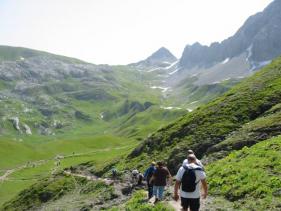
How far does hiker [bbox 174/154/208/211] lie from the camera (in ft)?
65.2

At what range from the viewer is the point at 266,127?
54.8m

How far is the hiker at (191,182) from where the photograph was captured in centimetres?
1986

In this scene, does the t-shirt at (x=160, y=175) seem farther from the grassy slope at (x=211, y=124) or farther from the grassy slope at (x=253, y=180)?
the grassy slope at (x=211, y=124)

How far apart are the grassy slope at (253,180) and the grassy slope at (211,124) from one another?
25419 mm

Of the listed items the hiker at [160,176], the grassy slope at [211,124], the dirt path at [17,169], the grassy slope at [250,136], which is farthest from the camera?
the dirt path at [17,169]

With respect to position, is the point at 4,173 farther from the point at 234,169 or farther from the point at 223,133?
the point at 234,169

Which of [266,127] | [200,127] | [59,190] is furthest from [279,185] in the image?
[59,190]

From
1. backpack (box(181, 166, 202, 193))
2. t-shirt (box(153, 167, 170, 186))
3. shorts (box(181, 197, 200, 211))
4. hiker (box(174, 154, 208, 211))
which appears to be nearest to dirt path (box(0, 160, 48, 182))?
t-shirt (box(153, 167, 170, 186))

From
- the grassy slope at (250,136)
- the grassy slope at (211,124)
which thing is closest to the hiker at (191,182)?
the grassy slope at (250,136)

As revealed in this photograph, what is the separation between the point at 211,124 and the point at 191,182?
52.5m

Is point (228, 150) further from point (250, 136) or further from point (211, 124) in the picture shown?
point (211, 124)

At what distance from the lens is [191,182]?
19891 mm

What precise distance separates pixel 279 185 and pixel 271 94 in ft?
162

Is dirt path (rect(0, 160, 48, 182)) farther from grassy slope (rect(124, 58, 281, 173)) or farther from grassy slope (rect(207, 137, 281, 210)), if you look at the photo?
grassy slope (rect(207, 137, 281, 210))
